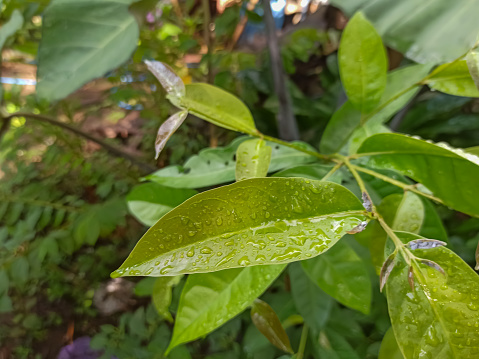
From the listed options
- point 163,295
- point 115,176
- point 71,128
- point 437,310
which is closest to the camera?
point 437,310

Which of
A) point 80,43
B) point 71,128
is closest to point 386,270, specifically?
point 80,43

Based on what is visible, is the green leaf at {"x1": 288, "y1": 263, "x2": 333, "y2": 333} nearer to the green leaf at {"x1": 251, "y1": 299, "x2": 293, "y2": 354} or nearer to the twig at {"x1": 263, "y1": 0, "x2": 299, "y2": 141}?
the green leaf at {"x1": 251, "y1": 299, "x2": 293, "y2": 354}

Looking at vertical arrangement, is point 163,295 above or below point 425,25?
below

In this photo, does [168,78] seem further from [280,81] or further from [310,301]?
[280,81]

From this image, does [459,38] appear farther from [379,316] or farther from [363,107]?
[379,316]

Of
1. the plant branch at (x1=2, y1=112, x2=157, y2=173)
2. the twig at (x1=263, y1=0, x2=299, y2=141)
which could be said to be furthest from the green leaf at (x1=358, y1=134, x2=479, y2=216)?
the plant branch at (x1=2, y1=112, x2=157, y2=173)

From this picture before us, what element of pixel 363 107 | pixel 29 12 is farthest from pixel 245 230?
pixel 29 12

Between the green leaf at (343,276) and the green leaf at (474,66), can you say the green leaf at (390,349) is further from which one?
the green leaf at (474,66)
